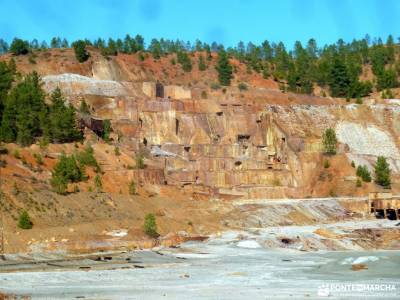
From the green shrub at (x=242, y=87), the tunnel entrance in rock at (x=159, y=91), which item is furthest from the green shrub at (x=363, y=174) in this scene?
the green shrub at (x=242, y=87)

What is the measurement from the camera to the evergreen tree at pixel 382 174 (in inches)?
3755

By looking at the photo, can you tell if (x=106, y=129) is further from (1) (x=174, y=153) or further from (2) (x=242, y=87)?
(2) (x=242, y=87)

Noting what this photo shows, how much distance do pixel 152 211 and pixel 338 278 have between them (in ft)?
102

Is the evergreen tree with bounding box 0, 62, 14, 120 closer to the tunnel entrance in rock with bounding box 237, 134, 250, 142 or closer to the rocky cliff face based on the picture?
the rocky cliff face

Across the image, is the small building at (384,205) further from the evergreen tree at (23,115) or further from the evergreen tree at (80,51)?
the evergreen tree at (80,51)

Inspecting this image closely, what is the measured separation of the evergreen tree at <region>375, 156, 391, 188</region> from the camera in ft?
313

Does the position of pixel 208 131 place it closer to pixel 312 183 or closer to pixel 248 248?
pixel 312 183

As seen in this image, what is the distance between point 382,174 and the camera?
95.4 meters

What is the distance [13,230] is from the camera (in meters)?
60.8

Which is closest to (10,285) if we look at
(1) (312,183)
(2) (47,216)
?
(2) (47,216)

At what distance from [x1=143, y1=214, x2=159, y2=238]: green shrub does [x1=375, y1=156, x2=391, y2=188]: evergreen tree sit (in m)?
36.7

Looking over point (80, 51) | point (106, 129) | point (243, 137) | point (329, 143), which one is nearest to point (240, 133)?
point (243, 137)

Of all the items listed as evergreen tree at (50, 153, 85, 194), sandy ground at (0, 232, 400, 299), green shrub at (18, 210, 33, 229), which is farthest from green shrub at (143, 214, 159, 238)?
green shrub at (18, 210, 33, 229)

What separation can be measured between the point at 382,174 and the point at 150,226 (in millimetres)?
37862
